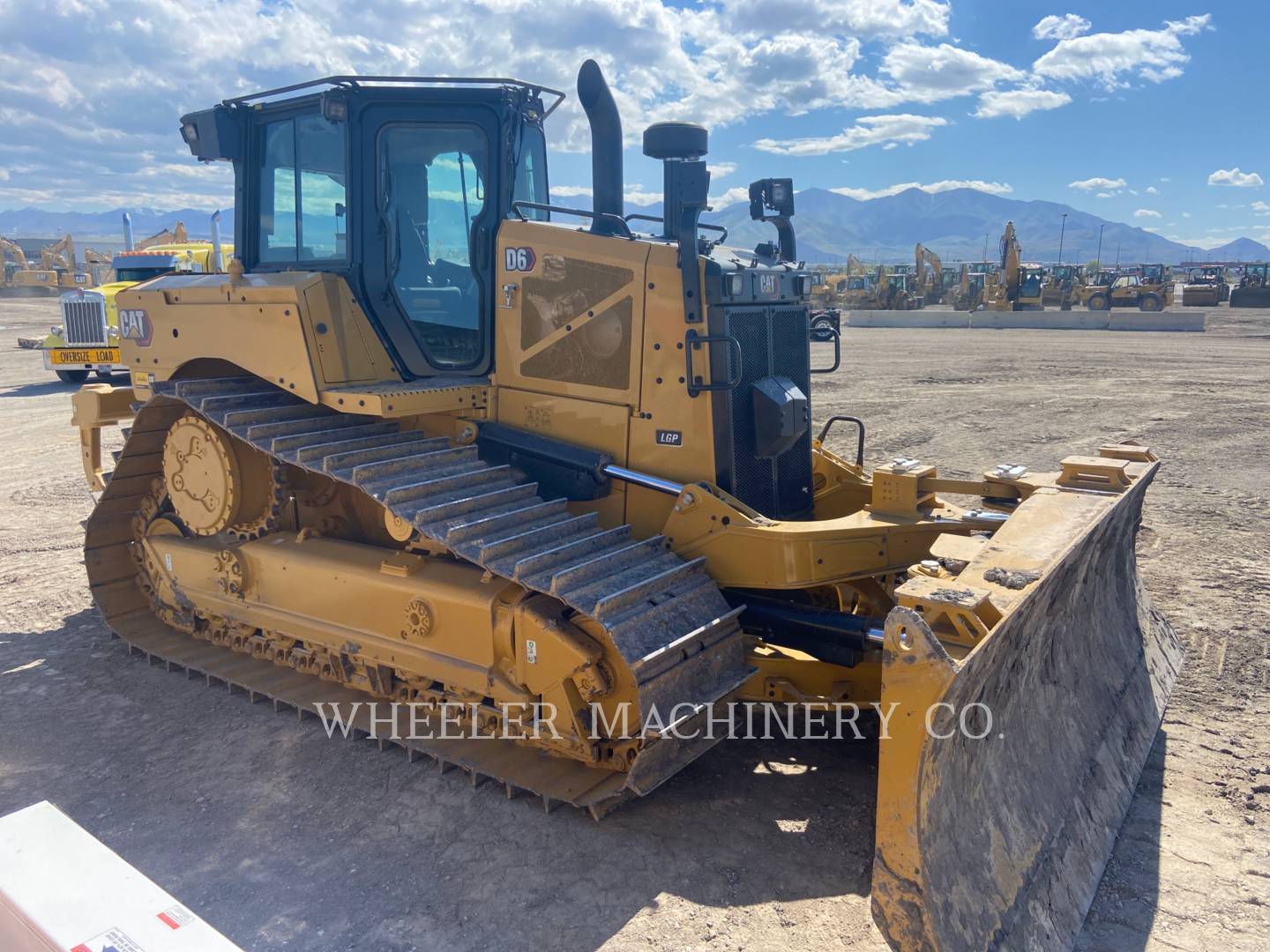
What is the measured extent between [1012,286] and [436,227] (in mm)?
37319

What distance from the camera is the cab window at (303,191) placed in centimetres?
537

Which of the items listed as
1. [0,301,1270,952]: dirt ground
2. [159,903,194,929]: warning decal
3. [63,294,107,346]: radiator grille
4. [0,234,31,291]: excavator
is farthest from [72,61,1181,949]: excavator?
[0,234,31,291]: excavator

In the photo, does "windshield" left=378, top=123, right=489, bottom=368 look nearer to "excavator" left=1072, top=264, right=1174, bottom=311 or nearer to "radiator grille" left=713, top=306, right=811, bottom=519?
"radiator grille" left=713, top=306, right=811, bottom=519

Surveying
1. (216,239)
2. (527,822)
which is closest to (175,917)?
(527,822)

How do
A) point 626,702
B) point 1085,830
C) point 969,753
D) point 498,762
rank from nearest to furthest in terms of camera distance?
point 969,753 → point 1085,830 → point 626,702 → point 498,762

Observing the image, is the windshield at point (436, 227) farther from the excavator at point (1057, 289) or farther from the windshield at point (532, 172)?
the excavator at point (1057, 289)

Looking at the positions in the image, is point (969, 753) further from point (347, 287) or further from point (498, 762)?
point (347, 287)

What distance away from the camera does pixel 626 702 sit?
422cm

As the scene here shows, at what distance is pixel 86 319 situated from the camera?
18.1m

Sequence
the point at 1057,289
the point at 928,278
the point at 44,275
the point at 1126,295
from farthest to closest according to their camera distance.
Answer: the point at 928,278
the point at 44,275
the point at 1057,289
the point at 1126,295

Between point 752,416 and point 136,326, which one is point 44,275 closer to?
point 136,326

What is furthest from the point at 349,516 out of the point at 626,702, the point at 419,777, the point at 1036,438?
the point at 1036,438

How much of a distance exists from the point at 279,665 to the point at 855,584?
3.51 m

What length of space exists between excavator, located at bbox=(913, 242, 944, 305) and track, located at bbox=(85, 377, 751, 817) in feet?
141
